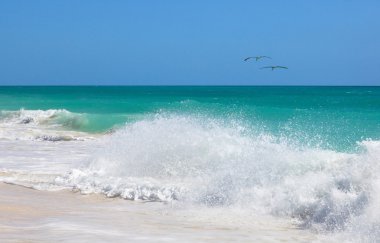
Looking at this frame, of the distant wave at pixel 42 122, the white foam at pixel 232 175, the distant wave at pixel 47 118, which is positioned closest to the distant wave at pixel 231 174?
the white foam at pixel 232 175

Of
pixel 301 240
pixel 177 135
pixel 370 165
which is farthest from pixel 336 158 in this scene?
pixel 177 135

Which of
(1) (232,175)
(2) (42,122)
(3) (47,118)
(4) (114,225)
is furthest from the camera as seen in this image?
(3) (47,118)

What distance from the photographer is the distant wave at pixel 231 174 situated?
8.07m

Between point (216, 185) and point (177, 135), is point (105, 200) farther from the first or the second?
point (177, 135)

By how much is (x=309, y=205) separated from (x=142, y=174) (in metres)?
4.41

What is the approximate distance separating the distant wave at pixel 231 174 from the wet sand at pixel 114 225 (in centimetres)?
62

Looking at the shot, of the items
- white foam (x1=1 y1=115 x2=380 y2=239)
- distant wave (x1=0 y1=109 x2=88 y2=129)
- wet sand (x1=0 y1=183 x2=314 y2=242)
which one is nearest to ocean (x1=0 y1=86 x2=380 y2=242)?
white foam (x1=1 y1=115 x2=380 y2=239)

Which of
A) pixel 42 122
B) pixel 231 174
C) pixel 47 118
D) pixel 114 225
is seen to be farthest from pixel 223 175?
pixel 47 118

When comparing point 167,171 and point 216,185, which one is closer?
point 216,185

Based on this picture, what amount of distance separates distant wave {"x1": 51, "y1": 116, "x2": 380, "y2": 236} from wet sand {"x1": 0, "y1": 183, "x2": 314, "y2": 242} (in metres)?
0.62

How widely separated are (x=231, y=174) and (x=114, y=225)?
8.56ft

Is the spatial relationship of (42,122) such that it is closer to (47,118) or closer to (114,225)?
(47,118)

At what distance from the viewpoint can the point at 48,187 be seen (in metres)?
11.0

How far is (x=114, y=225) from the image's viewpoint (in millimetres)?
7816
